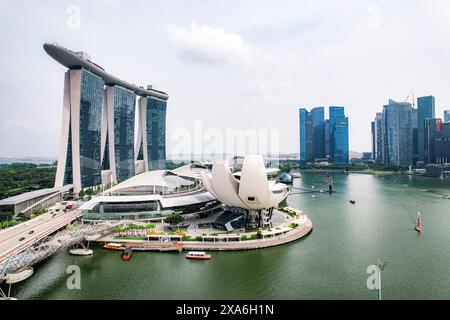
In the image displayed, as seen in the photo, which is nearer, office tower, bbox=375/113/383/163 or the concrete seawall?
the concrete seawall

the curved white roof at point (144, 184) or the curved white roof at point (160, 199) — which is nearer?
the curved white roof at point (160, 199)

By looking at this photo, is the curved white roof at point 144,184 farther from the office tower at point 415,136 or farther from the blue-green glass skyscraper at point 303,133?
the blue-green glass skyscraper at point 303,133

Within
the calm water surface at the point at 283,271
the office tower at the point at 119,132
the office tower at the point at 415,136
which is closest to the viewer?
the calm water surface at the point at 283,271

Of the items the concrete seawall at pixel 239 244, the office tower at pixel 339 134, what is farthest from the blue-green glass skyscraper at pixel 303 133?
the concrete seawall at pixel 239 244

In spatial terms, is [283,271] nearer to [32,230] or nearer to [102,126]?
[32,230]

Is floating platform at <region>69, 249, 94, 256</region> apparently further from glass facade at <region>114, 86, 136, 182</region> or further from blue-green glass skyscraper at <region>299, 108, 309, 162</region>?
blue-green glass skyscraper at <region>299, 108, 309, 162</region>

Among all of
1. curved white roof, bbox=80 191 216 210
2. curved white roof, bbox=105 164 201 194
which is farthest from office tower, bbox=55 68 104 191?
curved white roof, bbox=80 191 216 210

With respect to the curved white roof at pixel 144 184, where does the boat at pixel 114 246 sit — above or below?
below

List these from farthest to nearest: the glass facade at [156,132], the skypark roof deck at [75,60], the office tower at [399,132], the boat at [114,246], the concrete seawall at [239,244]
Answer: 1. the office tower at [399,132]
2. the glass facade at [156,132]
3. the skypark roof deck at [75,60]
4. the boat at [114,246]
5. the concrete seawall at [239,244]
